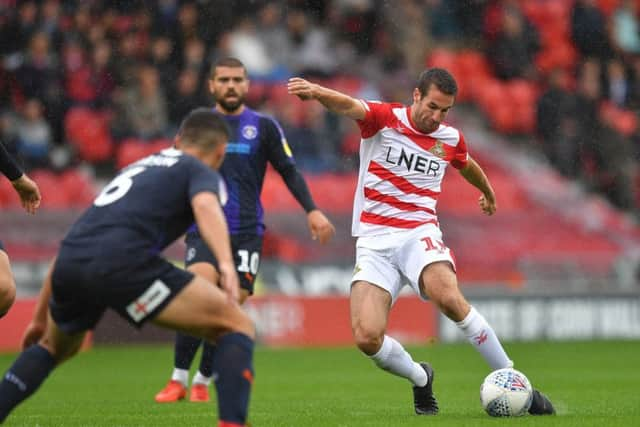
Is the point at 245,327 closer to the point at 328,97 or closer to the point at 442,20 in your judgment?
the point at 328,97

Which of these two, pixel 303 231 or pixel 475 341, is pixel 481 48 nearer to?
pixel 303 231

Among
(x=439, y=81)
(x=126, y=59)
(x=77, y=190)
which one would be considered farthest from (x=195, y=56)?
(x=439, y=81)

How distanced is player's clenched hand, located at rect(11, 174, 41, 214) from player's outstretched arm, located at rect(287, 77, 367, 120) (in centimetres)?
198

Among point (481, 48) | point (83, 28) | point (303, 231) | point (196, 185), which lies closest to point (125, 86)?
point (83, 28)

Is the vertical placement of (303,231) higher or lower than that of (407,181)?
lower

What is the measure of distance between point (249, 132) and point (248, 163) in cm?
→ 24

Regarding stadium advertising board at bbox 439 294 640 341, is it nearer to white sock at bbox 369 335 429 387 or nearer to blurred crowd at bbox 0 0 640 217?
blurred crowd at bbox 0 0 640 217

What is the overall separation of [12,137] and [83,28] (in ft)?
7.95

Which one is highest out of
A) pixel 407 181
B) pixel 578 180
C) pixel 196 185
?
pixel 196 185

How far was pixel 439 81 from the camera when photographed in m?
8.44

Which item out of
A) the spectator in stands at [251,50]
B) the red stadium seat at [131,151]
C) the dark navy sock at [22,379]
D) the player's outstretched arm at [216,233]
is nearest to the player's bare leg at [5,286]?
the dark navy sock at [22,379]

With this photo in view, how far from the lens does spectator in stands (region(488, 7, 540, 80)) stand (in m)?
22.7

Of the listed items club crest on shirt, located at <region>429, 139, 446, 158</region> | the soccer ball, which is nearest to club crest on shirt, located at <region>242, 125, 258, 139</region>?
club crest on shirt, located at <region>429, 139, 446, 158</region>

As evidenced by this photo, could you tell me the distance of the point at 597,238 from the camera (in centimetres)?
2069
